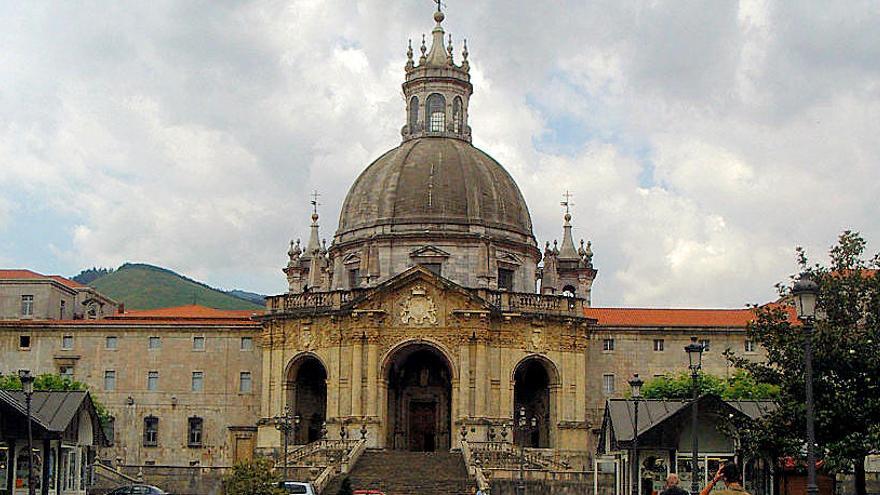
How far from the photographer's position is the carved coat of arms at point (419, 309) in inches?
3059

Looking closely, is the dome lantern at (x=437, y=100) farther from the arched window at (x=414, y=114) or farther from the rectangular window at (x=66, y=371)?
the rectangular window at (x=66, y=371)

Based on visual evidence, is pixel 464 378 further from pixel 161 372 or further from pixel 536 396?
pixel 161 372

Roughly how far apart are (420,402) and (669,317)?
18.4 m

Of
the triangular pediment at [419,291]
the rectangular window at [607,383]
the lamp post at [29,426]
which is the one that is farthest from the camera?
the rectangular window at [607,383]

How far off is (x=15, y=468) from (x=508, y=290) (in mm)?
44578

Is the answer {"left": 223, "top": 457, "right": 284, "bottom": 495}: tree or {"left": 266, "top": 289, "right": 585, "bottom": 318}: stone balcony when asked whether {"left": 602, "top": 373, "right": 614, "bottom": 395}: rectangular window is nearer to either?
{"left": 266, "top": 289, "right": 585, "bottom": 318}: stone balcony

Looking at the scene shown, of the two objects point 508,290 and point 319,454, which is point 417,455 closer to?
point 319,454

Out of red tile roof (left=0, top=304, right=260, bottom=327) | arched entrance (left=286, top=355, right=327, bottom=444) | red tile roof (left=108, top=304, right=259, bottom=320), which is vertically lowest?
arched entrance (left=286, top=355, right=327, bottom=444)

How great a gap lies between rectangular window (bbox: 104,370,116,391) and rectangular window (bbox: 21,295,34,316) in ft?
24.3

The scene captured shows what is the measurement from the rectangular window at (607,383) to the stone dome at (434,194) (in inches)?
426

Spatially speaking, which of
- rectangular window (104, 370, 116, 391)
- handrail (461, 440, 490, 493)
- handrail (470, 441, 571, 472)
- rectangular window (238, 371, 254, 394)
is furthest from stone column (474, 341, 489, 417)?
rectangular window (104, 370, 116, 391)

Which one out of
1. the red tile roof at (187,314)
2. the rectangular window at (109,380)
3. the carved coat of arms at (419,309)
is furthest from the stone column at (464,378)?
the rectangular window at (109,380)

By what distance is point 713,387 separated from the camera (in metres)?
74.0

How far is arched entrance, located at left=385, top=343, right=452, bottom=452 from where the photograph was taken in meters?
80.9
